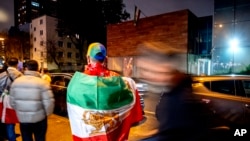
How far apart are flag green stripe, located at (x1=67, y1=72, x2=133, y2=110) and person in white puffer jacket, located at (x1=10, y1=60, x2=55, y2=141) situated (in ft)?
4.77

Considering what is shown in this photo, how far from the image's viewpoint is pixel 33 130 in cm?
377

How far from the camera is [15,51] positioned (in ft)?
190

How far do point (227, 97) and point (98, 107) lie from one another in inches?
157

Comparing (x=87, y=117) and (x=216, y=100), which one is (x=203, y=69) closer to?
(x=216, y=100)

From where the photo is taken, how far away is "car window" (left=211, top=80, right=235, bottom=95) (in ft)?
17.7

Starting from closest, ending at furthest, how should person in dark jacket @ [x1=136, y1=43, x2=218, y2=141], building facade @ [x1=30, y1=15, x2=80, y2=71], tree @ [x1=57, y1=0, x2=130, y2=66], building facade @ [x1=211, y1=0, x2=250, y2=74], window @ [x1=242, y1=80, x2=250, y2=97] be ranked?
person in dark jacket @ [x1=136, y1=43, x2=218, y2=141]
window @ [x1=242, y1=80, x2=250, y2=97]
building facade @ [x1=211, y1=0, x2=250, y2=74]
tree @ [x1=57, y1=0, x2=130, y2=66]
building facade @ [x1=30, y1=15, x2=80, y2=71]

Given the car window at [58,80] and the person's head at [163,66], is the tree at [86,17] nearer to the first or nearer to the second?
the car window at [58,80]

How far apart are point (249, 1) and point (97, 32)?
26.2 meters

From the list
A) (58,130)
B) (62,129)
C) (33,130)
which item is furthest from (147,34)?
(33,130)

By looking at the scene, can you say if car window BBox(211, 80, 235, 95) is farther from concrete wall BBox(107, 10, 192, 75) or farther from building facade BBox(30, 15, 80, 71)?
building facade BBox(30, 15, 80, 71)

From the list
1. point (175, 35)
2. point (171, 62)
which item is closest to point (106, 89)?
point (171, 62)

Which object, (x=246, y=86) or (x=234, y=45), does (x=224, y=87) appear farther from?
(x=234, y=45)

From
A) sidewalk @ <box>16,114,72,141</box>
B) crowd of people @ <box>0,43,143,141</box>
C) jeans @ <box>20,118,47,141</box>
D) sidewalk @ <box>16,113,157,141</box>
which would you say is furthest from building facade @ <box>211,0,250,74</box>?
crowd of people @ <box>0,43,143,141</box>

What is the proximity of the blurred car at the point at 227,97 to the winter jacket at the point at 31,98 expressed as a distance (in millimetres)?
3375
